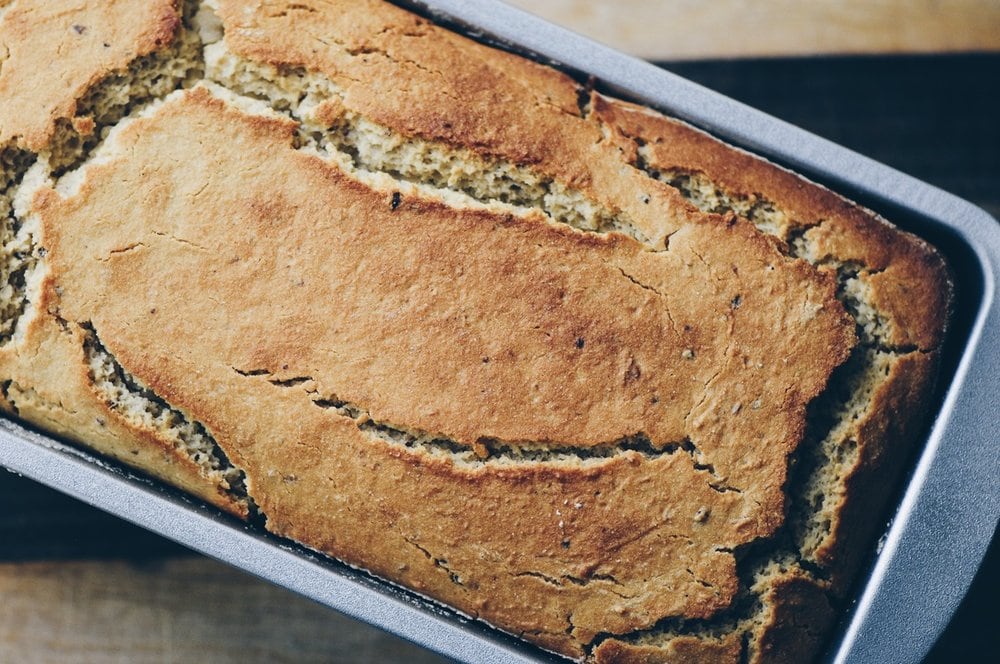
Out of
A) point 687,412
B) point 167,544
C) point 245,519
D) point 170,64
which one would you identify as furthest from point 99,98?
point 687,412

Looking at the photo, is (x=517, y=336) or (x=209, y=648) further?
(x=209, y=648)

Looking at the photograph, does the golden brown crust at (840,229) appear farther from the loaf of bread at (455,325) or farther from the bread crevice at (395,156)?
the bread crevice at (395,156)

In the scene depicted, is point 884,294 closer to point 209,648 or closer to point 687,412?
point 687,412

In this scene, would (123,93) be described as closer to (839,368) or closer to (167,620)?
(167,620)

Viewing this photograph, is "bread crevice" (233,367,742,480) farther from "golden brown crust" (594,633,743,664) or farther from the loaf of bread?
"golden brown crust" (594,633,743,664)

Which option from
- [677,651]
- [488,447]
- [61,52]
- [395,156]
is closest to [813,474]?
[677,651]

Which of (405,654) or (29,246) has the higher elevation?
(29,246)

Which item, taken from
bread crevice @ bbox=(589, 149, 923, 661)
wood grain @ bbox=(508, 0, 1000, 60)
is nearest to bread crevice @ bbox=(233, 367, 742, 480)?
bread crevice @ bbox=(589, 149, 923, 661)
